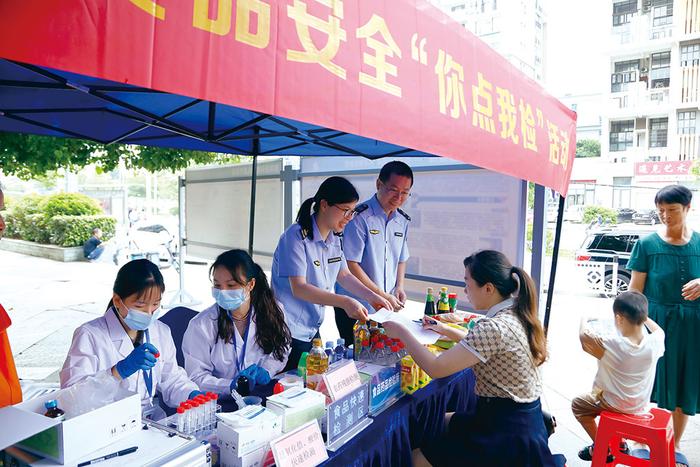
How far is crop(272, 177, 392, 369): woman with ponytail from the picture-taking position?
2.35 metres

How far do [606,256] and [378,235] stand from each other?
6160 mm

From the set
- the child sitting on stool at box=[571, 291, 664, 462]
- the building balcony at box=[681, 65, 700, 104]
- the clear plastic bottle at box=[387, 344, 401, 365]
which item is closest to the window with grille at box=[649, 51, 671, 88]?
the building balcony at box=[681, 65, 700, 104]

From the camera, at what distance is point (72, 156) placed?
461cm

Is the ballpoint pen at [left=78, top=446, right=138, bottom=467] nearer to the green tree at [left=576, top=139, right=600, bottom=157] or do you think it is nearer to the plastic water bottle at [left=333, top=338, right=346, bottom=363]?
the plastic water bottle at [left=333, top=338, right=346, bottom=363]

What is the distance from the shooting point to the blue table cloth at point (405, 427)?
1465mm

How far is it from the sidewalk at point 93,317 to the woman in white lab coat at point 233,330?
81.6 inches

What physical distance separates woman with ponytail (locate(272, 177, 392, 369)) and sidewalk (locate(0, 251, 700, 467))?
1.84 m

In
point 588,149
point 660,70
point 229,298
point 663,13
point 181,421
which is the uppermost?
point 663,13

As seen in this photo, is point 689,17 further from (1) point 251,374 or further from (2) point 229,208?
(1) point 251,374

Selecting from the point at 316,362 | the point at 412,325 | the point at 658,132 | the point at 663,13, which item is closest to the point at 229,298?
the point at 316,362

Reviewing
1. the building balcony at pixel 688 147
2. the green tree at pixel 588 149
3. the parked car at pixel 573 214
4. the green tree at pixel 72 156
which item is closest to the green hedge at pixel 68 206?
the green tree at pixel 72 156

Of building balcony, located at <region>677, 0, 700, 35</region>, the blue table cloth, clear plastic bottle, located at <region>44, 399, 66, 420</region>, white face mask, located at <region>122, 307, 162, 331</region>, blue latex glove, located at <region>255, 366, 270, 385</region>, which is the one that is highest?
building balcony, located at <region>677, 0, 700, 35</region>

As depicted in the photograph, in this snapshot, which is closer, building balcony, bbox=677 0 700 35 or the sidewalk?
the sidewalk

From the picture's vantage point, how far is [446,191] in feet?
13.5
